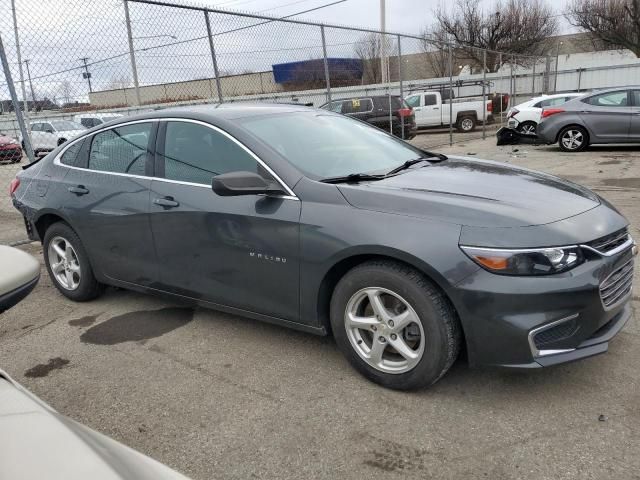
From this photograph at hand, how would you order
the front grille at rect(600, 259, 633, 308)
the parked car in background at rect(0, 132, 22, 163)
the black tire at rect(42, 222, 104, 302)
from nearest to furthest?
the front grille at rect(600, 259, 633, 308) < the black tire at rect(42, 222, 104, 302) < the parked car in background at rect(0, 132, 22, 163)

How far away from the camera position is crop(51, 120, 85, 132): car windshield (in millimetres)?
17359

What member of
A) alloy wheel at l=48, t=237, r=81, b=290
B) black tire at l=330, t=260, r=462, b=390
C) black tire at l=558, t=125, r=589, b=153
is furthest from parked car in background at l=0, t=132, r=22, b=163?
black tire at l=330, t=260, r=462, b=390

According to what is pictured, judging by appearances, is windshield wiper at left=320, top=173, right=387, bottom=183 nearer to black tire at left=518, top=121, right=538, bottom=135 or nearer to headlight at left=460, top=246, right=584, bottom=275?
headlight at left=460, top=246, right=584, bottom=275

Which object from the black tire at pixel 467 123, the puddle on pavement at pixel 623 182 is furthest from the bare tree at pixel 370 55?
the puddle on pavement at pixel 623 182

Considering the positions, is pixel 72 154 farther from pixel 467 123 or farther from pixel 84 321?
pixel 467 123

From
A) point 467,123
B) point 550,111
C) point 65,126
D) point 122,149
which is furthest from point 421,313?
point 467,123

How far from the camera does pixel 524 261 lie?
2535 millimetres

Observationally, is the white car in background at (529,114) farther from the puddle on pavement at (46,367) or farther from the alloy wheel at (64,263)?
the puddle on pavement at (46,367)

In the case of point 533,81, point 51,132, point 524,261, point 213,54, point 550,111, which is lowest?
point 550,111

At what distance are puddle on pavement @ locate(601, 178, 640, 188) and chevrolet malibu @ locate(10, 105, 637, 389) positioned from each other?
5.87 m

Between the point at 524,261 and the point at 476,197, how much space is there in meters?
0.48

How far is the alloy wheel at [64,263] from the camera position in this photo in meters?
4.50

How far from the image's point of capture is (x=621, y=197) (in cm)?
755

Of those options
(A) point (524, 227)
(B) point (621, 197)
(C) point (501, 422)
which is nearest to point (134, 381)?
(C) point (501, 422)
